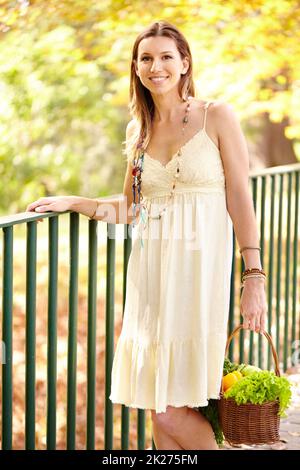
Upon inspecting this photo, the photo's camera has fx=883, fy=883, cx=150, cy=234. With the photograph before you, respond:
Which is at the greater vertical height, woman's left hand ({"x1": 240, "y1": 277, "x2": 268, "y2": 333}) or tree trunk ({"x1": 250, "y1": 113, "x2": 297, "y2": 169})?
tree trunk ({"x1": 250, "y1": 113, "x2": 297, "y2": 169})

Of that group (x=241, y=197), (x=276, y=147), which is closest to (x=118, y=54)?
(x=276, y=147)

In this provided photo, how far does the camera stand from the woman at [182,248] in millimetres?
2818

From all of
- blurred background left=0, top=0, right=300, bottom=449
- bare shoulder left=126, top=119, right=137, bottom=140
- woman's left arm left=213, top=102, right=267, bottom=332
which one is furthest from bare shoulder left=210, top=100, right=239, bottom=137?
blurred background left=0, top=0, right=300, bottom=449

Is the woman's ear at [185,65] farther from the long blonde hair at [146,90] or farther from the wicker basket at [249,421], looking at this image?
the wicker basket at [249,421]

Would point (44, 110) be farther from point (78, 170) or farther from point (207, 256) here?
point (207, 256)

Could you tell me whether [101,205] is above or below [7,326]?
above

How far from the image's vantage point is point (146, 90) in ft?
9.97

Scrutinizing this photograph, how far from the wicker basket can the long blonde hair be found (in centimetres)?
78

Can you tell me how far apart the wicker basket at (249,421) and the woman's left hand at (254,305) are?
45 mm

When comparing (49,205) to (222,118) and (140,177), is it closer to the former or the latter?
(140,177)

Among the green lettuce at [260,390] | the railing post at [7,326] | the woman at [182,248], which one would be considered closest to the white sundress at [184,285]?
the woman at [182,248]

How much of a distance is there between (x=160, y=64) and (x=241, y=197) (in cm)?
50

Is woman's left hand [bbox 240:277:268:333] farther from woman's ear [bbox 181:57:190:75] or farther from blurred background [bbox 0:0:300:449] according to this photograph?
blurred background [bbox 0:0:300:449]

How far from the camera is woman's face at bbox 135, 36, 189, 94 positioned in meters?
2.85
